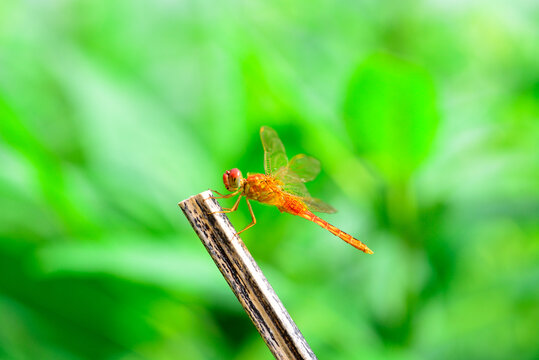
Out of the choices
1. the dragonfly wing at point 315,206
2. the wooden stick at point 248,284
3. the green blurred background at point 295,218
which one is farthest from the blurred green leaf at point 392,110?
the wooden stick at point 248,284

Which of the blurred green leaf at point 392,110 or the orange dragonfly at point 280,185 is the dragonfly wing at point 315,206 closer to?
the orange dragonfly at point 280,185

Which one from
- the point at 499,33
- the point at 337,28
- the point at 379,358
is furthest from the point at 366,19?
the point at 379,358

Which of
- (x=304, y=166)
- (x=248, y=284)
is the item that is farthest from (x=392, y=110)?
(x=248, y=284)

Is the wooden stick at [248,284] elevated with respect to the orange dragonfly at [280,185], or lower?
lower

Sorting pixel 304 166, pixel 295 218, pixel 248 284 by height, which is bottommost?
pixel 248 284

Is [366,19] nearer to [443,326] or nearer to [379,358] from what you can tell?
[443,326]

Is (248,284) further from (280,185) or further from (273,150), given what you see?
(273,150)

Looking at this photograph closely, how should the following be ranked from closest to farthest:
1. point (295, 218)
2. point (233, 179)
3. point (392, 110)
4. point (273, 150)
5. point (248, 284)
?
point (248, 284), point (233, 179), point (273, 150), point (392, 110), point (295, 218)
